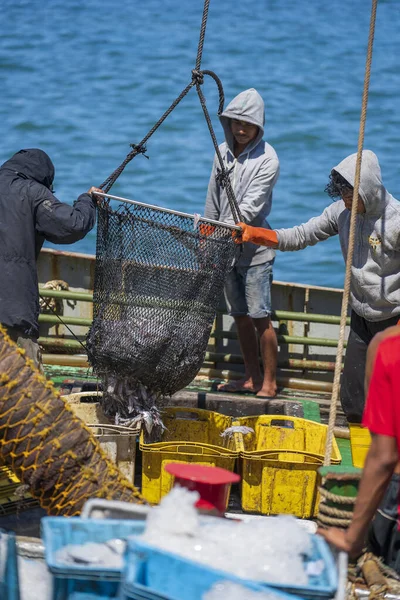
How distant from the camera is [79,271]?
287 inches

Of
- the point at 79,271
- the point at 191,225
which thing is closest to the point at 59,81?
the point at 79,271

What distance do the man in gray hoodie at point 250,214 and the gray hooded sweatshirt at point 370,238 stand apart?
527 millimetres

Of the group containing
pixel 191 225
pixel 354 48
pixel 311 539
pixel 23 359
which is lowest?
pixel 311 539

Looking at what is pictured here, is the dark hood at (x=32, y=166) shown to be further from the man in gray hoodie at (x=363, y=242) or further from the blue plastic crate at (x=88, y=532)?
the blue plastic crate at (x=88, y=532)

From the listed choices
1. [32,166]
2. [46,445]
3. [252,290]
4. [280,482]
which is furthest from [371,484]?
[252,290]

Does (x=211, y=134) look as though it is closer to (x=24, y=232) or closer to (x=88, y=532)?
(x=24, y=232)

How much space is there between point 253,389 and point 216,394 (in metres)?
0.40

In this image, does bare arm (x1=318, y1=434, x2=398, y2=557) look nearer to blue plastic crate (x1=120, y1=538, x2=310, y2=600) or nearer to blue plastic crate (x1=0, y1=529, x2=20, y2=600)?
blue plastic crate (x1=120, y1=538, x2=310, y2=600)

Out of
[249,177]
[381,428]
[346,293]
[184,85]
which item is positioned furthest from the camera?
[184,85]

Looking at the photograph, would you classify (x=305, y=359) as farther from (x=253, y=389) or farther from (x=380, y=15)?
(x=380, y=15)

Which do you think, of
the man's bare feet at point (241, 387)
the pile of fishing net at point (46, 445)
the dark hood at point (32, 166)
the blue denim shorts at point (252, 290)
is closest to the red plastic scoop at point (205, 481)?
the pile of fishing net at point (46, 445)

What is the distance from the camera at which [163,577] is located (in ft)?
9.19

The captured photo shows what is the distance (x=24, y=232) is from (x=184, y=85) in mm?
20045

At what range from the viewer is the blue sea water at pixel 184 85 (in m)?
19.7
